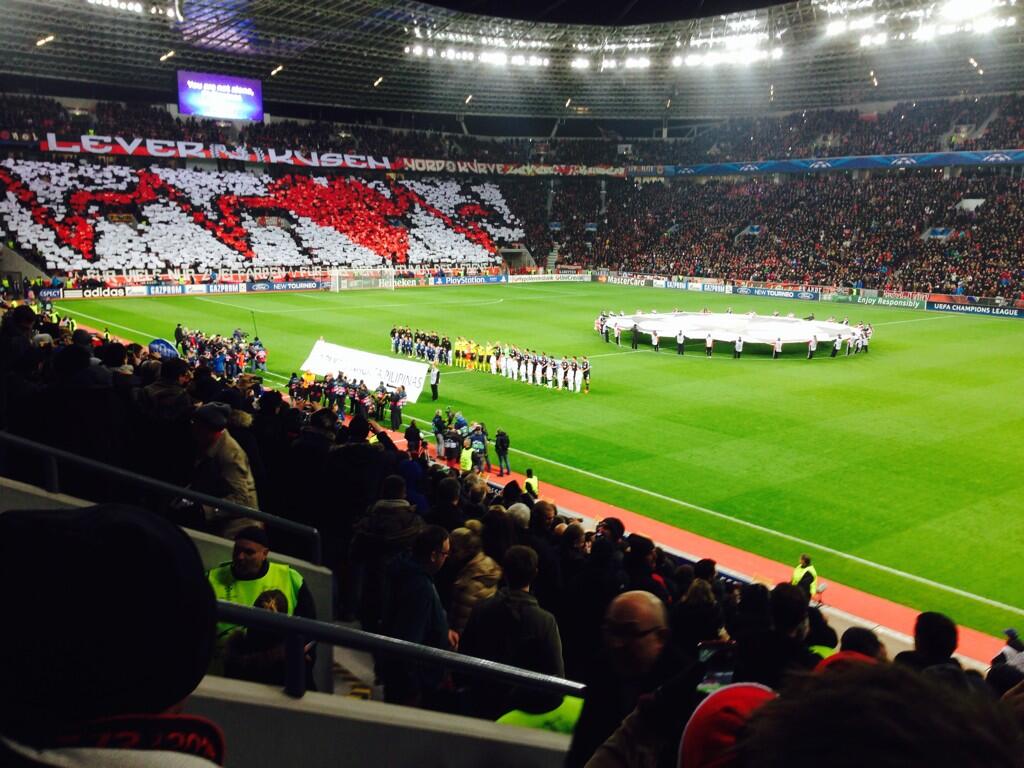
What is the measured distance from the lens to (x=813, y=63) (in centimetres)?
6712

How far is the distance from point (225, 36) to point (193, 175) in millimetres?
18860

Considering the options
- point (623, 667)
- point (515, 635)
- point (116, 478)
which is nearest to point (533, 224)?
point (116, 478)

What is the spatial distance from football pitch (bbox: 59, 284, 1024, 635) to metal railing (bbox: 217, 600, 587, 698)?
42.6 feet

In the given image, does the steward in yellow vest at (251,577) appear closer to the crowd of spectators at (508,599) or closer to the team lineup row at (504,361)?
the crowd of spectators at (508,599)

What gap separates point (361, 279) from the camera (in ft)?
219

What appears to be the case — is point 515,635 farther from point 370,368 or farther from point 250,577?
point 370,368

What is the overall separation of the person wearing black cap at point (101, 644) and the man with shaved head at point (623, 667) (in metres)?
1.57

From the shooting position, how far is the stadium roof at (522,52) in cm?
5228

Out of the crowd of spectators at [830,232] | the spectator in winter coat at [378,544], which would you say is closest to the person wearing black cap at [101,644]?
the spectator in winter coat at [378,544]

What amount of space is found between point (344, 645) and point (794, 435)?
77.0ft

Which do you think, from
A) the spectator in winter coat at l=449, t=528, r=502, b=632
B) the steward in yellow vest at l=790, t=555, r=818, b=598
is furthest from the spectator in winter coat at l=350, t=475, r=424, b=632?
the steward in yellow vest at l=790, t=555, r=818, b=598

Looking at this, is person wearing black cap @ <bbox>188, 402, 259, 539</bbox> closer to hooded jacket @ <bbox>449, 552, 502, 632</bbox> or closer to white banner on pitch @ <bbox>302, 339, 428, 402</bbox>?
hooded jacket @ <bbox>449, 552, 502, 632</bbox>

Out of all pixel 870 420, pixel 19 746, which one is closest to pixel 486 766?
pixel 19 746

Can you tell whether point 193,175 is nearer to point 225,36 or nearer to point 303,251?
point 303,251
